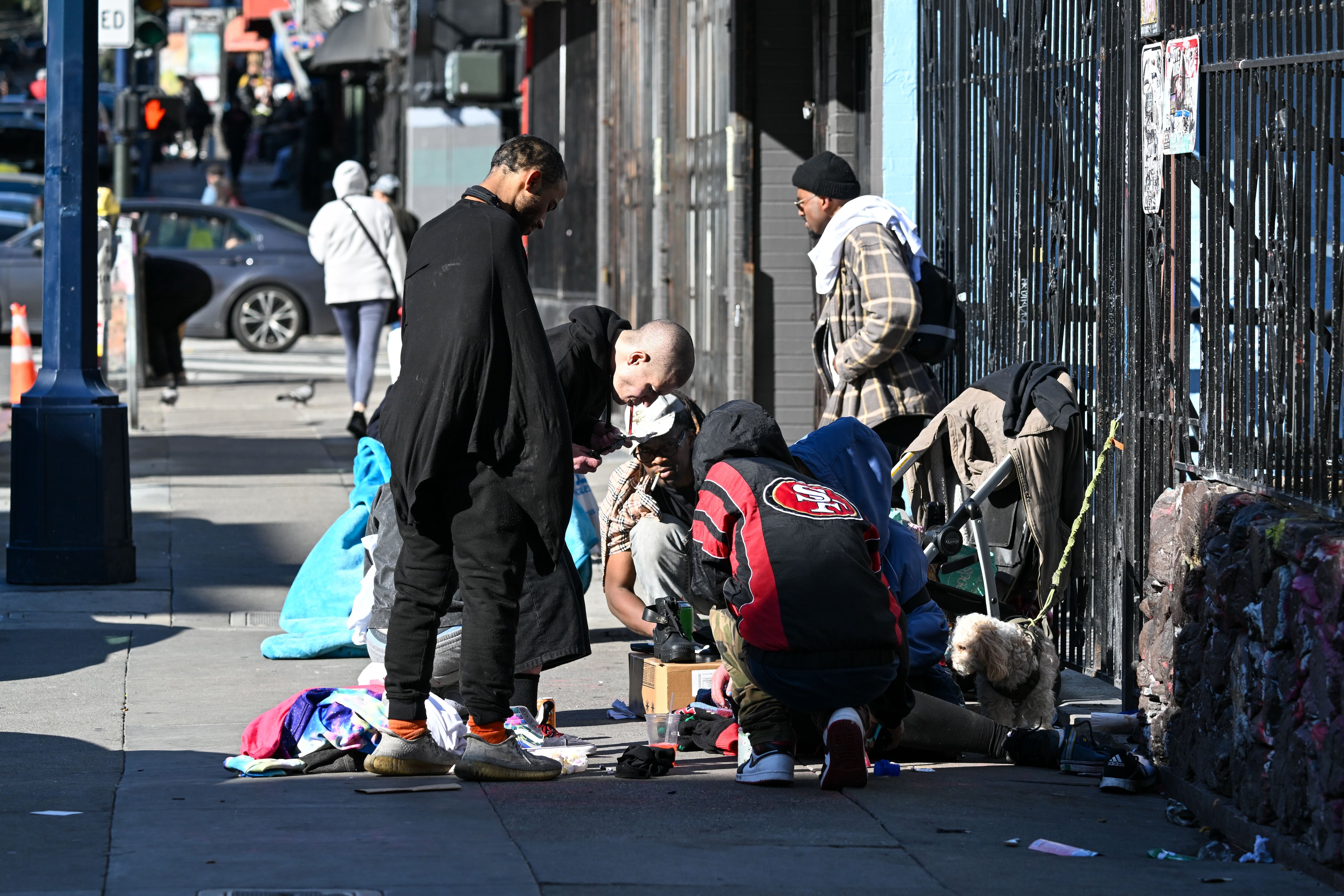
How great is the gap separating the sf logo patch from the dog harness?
99 cm

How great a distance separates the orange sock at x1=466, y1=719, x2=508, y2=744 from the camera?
557 cm

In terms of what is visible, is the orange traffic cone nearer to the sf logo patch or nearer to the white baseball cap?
the white baseball cap

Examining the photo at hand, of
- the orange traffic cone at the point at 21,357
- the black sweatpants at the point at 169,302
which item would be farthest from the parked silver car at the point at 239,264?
the orange traffic cone at the point at 21,357

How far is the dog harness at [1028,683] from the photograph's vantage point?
20.5ft

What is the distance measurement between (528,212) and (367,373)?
8.20 meters

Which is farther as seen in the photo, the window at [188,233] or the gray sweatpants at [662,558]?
the window at [188,233]

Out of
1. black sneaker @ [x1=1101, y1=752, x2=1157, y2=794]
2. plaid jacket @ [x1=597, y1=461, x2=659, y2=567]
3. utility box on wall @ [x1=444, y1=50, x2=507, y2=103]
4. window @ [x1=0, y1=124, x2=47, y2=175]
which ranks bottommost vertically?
black sneaker @ [x1=1101, y1=752, x2=1157, y2=794]

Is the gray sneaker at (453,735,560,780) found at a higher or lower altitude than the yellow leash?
lower

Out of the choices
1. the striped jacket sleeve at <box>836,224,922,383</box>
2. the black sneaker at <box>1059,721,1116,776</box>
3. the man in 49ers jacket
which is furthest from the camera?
the striped jacket sleeve at <box>836,224,922,383</box>

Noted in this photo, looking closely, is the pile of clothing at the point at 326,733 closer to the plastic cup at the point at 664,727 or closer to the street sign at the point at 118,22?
the plastic cup at the point at 664,727

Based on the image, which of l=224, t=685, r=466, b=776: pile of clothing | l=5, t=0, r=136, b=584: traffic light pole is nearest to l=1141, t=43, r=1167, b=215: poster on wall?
l=224, t=685, r=466, b=776: pile of clothing

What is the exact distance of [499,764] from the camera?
18.2 ft

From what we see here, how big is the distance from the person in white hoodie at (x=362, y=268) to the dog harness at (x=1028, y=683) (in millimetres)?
8095

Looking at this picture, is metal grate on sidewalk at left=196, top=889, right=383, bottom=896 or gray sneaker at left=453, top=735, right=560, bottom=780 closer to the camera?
metal grate on sidewalk at left=196, top=889, right=383, bottom=896
